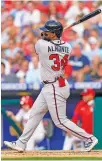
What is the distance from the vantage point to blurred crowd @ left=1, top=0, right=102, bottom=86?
16.0 metres

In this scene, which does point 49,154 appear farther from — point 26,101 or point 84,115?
point 26,101

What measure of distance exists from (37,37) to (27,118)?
2.74 m

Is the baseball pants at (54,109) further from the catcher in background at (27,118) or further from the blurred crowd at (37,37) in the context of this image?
the blurred crowd at (37,37)

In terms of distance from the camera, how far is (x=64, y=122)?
9.42m

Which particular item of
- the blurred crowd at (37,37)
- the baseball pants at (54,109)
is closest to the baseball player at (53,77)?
the baseball pants at (54,109)

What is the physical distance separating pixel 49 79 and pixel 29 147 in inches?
214

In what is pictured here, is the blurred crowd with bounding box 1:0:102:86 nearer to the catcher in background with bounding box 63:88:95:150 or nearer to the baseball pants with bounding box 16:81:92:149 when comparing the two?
the catcher in background with bounding box 63:88:95:150

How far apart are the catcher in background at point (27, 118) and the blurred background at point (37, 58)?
0.12 metres

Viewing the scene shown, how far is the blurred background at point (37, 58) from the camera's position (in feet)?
49.0

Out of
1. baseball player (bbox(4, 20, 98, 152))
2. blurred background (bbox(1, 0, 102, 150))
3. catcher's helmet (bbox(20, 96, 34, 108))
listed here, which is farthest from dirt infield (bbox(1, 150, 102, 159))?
catcher's helmet (bbox(20, 96, 34, 108))

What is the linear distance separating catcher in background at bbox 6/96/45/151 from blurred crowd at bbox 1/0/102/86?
3.95 feet

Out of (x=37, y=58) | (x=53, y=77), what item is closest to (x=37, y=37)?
(x=37, y=58)

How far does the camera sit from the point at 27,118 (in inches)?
574

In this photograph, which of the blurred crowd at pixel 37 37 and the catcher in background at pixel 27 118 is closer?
the catcher in background at pixel 27 118
